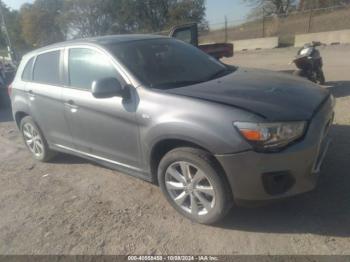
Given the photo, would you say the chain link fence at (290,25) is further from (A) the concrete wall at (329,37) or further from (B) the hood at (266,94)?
(B) the hood at (266,94)

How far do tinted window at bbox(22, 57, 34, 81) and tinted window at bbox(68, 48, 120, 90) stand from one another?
1.17 metres

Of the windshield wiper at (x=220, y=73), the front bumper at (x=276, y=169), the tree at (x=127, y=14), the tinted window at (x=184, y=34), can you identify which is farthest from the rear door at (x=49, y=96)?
the tree at (x=127, y=14)

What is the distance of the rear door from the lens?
4.51m

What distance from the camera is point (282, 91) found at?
3365mm

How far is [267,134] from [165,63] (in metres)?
1.66

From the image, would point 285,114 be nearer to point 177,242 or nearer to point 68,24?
point 177,242

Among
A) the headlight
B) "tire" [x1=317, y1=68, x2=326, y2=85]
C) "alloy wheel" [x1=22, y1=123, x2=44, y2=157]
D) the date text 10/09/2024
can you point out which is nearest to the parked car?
the headlight

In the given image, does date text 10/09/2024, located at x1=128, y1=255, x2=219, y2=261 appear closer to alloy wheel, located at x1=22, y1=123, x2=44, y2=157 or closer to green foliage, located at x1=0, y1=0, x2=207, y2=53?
alloy wheel, located at x1=22, y1=123, x2=44, y2=157

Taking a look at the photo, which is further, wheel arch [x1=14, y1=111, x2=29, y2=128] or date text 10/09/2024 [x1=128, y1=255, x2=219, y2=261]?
wheel arch [x1=14, y1=111, x2=29, y2=128]

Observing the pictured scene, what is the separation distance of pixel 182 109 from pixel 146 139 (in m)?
0.54

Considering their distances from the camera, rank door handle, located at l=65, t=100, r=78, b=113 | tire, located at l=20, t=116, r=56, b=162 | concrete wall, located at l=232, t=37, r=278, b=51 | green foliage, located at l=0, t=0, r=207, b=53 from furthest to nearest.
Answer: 1. green foliage, located at l=0, t=0, r=207, b=53
2. concrete wall, located at l=232, t=37, r=278, b=51
3. tire, located at l=20, t=116, r=56, b=162
4. door handle, located at l=65, t=100, r=78, b=113

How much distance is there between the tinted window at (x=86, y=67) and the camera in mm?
3865

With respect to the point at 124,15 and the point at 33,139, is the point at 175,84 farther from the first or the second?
the point at 124,15

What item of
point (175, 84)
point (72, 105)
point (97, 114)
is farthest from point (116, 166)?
point (175, 84)
